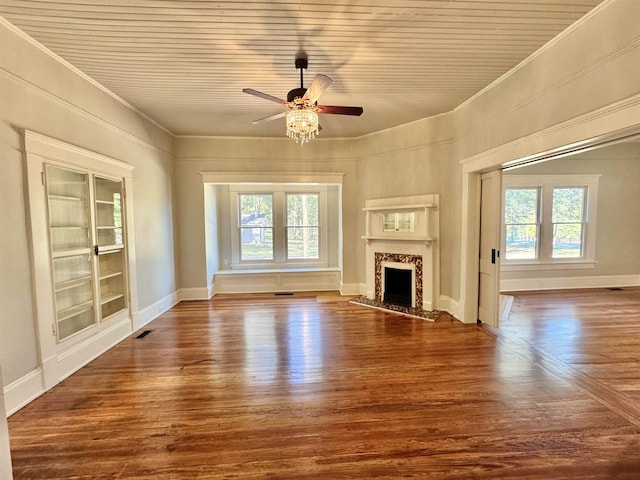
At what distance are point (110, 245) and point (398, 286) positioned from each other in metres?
4.37

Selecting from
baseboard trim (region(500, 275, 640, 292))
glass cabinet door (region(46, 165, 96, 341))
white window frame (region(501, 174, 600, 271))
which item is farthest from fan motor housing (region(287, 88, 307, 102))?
Result: baseboard trim (region(500, 275, 640, 292))

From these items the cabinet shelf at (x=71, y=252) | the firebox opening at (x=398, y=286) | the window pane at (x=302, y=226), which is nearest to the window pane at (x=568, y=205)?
the firebox opening at (x=398, y=286)

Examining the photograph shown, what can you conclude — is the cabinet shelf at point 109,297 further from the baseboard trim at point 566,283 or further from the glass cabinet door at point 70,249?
the baseboard trim at point 566,283

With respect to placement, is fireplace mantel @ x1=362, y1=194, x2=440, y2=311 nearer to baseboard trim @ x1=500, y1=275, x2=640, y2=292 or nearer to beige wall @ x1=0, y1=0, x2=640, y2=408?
beige wall @ x1=0, y1=0, x2=640, y2=408

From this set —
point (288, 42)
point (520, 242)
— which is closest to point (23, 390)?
point (288, 42)

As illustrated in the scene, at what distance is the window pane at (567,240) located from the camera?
20.9 feet

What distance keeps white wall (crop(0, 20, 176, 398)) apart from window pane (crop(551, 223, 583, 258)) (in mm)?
7872

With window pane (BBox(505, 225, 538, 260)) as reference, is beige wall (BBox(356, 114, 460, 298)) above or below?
above

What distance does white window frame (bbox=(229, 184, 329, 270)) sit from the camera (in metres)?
6.79

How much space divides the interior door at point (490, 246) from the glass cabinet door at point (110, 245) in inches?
190

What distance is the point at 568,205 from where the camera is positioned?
632 centimetres

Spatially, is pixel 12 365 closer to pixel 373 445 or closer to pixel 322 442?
pixel 322 442

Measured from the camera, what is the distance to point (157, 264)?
4.80 m

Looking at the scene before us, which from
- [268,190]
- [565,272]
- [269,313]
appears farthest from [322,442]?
[565,272]
